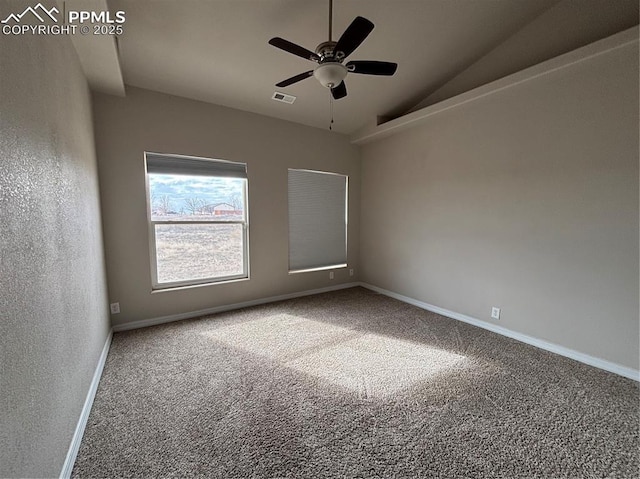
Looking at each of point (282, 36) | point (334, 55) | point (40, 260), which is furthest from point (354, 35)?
point (40, 260)

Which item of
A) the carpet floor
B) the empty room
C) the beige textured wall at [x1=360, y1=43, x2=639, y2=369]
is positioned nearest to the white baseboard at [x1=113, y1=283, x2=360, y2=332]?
the empty room

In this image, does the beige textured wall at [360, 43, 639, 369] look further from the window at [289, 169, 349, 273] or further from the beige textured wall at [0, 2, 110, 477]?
the beige textured wall at [0, 2, 110, 477]

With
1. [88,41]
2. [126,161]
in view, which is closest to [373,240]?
[126,161]

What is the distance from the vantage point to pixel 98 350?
2.25 meters

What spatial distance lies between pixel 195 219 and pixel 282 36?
2247 mm

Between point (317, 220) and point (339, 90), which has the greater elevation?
point (339, 90)

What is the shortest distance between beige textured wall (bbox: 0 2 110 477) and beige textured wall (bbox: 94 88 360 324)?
963mm

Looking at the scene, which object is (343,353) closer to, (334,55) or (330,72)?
(330,72)

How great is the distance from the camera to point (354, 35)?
1.78 m

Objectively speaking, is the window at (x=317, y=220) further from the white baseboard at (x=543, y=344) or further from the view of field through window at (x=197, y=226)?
the white baseboard at (x=543, y=344)

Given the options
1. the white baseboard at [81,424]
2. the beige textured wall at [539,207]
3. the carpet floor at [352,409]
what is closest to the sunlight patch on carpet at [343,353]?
the carpet floor at [352,409]

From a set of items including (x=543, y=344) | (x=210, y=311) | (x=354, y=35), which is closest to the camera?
(x=354, y=35)

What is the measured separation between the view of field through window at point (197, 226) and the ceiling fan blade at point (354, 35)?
2254mm

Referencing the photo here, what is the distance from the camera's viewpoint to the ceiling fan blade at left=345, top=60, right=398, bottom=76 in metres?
2.03
